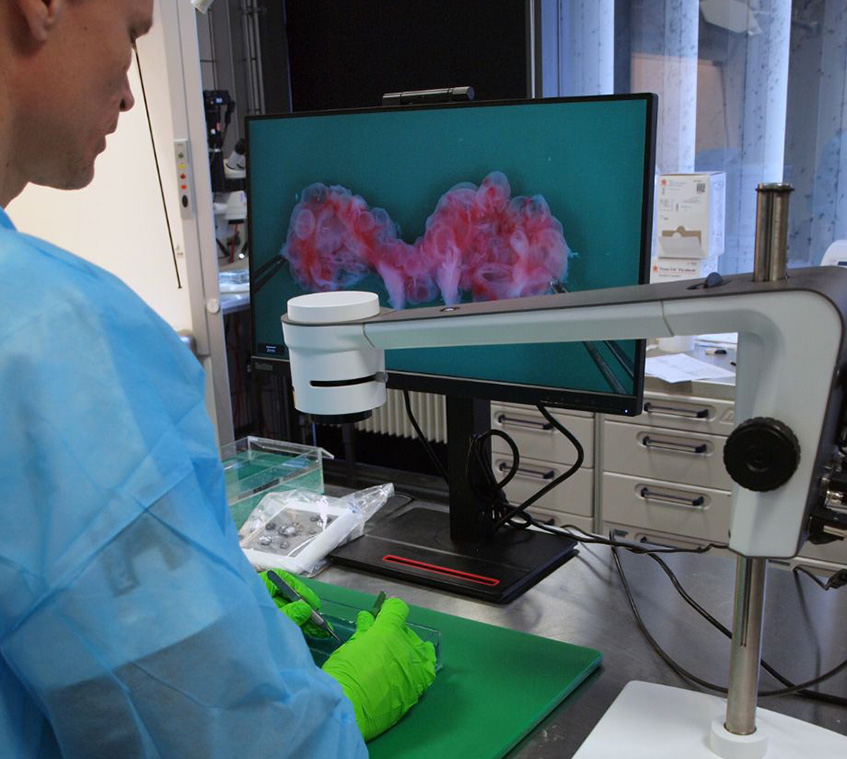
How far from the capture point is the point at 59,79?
2.07 ft

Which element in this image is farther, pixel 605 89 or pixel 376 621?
pixel 605 89

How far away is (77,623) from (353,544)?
2.60ft

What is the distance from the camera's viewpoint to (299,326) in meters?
0.94

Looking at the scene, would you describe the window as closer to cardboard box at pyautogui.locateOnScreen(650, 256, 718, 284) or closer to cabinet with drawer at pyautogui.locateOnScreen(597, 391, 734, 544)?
cardboard box at pyautogui.locateOnScreen(650, 256, 718, 284)

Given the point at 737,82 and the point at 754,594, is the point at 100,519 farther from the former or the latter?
the point at 737,82

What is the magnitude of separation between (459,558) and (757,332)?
0.64m

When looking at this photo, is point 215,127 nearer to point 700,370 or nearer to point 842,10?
point 700,370

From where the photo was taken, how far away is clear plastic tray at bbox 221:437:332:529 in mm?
1413

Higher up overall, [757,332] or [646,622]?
[757,332]

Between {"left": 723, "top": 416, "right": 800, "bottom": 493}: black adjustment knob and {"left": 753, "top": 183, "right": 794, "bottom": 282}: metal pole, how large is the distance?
4.7 inches

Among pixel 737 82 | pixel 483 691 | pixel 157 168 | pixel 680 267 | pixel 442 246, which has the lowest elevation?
pixel 483 691

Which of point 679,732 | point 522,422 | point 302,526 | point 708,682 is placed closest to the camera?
point 679,732

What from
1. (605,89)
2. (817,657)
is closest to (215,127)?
(605,89)

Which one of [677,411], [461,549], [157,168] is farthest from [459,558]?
[157,168]
